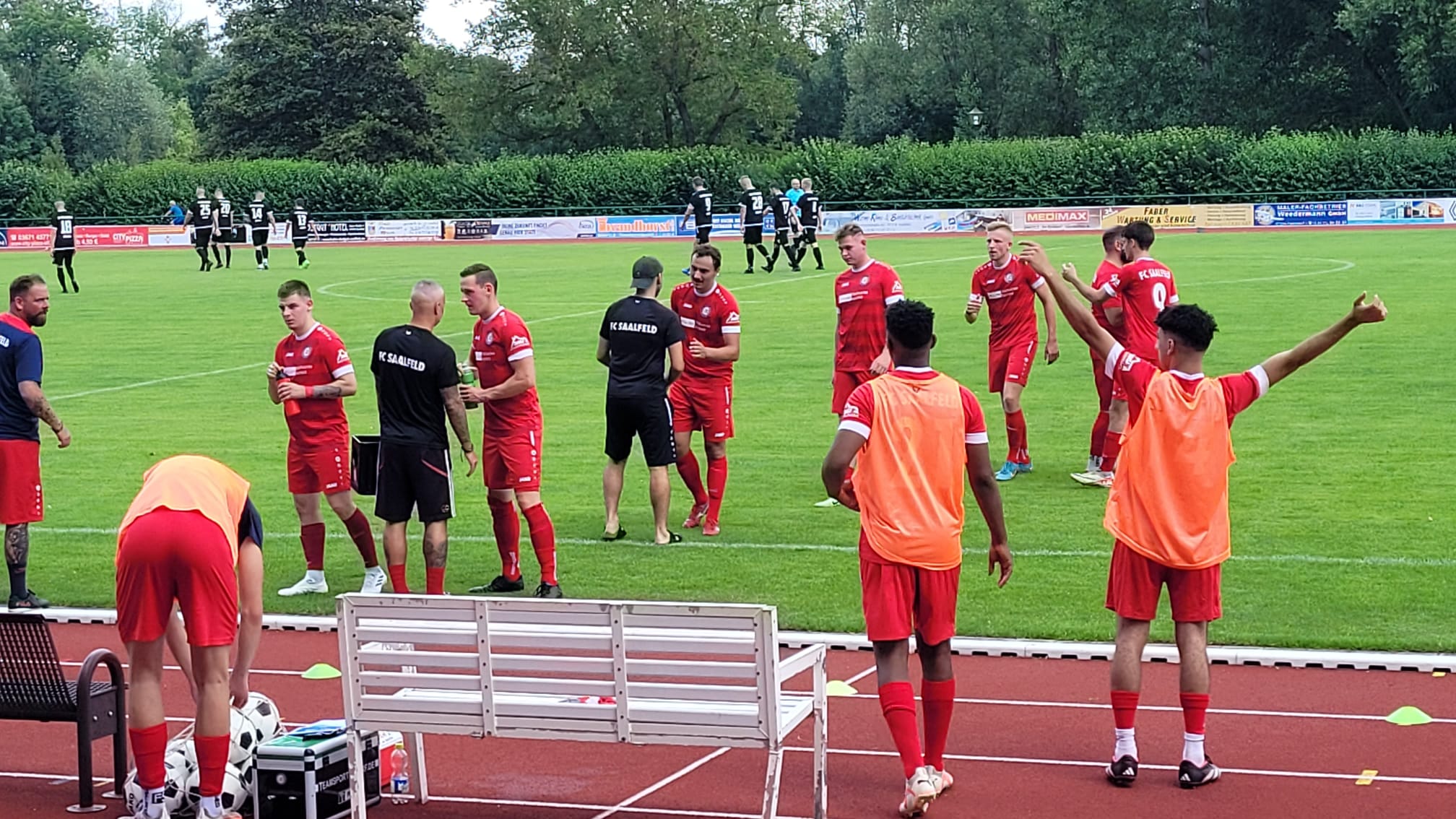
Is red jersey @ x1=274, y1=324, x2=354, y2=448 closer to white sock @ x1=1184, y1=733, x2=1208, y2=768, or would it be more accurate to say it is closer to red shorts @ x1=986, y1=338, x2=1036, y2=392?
red shorts @ x1=986, y1=338, x2=1036, y2=392

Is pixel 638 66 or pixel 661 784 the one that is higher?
pixel 638 66

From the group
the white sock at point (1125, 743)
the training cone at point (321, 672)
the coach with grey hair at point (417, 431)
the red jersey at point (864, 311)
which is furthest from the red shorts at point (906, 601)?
the red jersey at point (864, 311)

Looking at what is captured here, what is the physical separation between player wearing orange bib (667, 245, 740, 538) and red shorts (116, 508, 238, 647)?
6330 mm

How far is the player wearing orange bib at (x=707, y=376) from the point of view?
12.9m

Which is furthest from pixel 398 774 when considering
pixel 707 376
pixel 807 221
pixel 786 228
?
pixel 786 228

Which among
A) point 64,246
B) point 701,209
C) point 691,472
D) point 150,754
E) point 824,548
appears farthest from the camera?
point 701,209

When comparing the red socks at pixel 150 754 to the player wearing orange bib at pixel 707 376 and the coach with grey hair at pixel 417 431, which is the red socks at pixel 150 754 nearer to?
the coach with grey hair at pixel 417 431

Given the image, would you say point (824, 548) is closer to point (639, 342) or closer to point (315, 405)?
point (639, 342)

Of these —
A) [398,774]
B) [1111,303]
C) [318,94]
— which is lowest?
[398,774]

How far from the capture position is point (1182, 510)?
7.25 metres

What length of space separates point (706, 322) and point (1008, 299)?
2.96m

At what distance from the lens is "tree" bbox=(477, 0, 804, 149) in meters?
79.6

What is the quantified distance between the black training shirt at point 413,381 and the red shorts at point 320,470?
84cm

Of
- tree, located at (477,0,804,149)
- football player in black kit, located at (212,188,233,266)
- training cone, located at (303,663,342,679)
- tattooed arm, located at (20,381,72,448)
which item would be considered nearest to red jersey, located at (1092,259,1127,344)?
training cone, located at (303,663,342,679)
